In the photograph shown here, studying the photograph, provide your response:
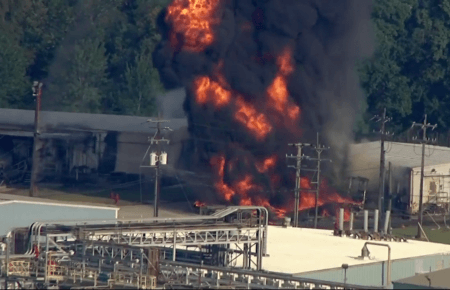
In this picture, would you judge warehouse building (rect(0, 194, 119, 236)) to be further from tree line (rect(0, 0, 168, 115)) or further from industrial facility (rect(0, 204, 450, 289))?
tree line (rect(0, 0, 168, 115))

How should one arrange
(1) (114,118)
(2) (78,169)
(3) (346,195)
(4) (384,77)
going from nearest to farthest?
(3) (346,195), (2) (78,169), (1) (114,118), (4) (384,77)

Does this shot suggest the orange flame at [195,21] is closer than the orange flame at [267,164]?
Yes

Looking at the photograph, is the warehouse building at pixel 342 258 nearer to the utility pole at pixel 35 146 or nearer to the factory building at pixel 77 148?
the utility pole at pixel 35 146

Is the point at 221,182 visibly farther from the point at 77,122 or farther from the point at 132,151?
the point at 77,122

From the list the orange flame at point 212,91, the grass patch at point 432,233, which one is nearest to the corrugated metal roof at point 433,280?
the grass patch at point 432,233

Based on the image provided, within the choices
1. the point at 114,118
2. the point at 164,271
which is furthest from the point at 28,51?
the point at 164,271

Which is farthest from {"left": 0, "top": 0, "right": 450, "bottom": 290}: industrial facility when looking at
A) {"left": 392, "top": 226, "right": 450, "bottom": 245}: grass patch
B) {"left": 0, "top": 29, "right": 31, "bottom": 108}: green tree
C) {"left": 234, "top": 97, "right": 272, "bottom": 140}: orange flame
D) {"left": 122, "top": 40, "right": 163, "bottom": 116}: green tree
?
{"left": 0, "top": 29, "right": 31, "bottom": 108}: green tree

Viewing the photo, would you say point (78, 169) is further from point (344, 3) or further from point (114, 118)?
point (344, 3)
